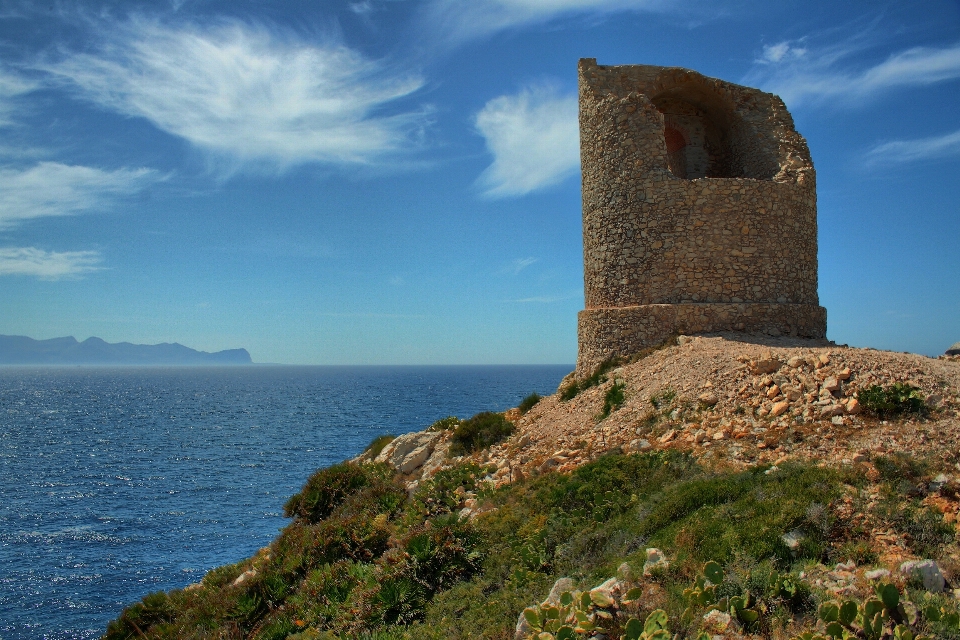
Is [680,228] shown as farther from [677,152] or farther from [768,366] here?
[677,152]

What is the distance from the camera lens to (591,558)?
23.1ft

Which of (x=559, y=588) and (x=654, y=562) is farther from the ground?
(x=654, y=562)

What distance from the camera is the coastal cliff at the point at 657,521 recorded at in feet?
17.4

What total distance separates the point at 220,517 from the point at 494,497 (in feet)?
71.5

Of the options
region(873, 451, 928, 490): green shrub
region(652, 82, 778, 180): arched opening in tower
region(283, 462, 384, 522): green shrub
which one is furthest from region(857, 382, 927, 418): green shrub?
region(283, 462, 384, 522): green shrub

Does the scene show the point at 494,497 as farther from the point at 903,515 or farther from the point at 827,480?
the point at 903,515

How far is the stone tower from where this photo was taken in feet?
44.9

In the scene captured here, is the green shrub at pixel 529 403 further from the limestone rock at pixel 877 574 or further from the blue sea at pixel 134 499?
the blue sea at pixel 134 499

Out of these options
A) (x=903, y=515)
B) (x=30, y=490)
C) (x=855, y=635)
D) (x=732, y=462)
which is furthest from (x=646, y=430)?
(x=30, y=490)

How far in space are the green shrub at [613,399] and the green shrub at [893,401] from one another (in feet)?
13.7

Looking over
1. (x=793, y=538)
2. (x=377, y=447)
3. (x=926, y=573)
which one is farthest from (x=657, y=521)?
(x=377, y=447)

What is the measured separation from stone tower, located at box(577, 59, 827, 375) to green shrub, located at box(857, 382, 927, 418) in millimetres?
4947

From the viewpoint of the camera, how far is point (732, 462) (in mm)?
8211

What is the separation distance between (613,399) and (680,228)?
4.41 m
